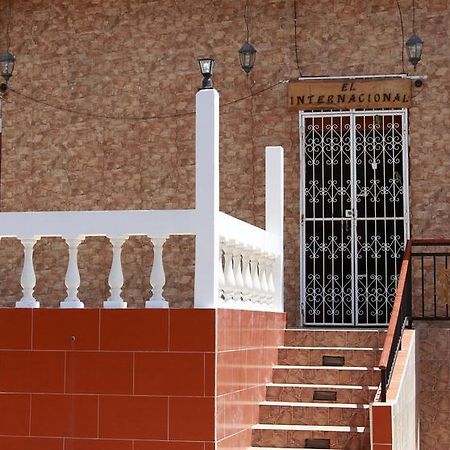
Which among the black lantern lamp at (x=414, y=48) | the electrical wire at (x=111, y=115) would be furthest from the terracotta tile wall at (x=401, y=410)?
the electrical wire at (x=111, y=115)

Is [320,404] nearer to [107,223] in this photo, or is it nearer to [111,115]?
[107,223]

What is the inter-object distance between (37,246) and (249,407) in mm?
5651

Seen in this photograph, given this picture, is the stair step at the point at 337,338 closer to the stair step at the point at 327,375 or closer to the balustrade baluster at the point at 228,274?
the stair step at the point at 327,375

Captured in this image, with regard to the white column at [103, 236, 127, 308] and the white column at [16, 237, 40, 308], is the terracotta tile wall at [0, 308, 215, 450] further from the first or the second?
the white column at [16, 237, 40, 308]

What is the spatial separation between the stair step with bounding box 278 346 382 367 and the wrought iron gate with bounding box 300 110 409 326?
226cm

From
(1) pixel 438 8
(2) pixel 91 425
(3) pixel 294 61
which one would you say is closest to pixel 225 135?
(3) pixel 294 61

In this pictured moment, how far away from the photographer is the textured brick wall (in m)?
12.4

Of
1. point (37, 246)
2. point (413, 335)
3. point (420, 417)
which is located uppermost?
point (37, 246)

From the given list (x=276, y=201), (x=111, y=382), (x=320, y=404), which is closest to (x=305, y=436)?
(x=320, y=404)

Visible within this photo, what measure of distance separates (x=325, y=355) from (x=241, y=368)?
6.28 ft

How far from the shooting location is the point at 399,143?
12.4 metres

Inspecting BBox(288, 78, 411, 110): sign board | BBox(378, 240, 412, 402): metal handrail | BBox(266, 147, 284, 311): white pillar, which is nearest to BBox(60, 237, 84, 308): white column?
BBox(378, 240, 412, 402): metal handrail

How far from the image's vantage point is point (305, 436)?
8.55m

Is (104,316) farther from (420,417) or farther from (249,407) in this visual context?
(420,417)
